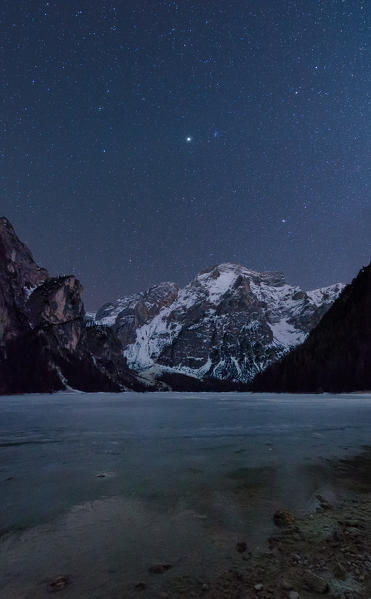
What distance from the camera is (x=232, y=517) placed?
7395mm

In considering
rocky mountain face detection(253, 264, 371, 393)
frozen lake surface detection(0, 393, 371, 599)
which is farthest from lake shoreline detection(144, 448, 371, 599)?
rocky mountain face detection(253, 264, 371, 393)

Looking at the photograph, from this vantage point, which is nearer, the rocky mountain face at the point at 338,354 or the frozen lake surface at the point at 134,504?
the frozen lake surface at the point at 134,504

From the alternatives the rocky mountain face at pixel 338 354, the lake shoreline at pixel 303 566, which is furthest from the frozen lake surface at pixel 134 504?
the rocky mountain face at pixel 338 354

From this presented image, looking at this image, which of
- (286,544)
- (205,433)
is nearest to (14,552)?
(286,544)

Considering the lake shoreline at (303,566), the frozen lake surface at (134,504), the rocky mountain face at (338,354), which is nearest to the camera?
the lake shoreline at (303,566)

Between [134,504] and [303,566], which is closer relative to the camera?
[303,566]

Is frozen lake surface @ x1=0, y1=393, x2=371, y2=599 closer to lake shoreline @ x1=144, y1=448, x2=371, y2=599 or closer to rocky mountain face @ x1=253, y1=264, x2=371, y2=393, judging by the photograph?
lake shoreline @ x1=144, y1=448, x2=371, y2=599

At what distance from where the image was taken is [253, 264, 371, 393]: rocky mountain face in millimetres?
140400

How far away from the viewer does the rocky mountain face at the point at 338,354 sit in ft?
461

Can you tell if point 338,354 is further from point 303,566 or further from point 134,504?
point 303,566

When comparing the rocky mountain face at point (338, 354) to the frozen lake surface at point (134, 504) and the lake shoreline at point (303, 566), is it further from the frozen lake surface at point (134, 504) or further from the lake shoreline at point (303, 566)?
the lake shoreline at point (303, 566)

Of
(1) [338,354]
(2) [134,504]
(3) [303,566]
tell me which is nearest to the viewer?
(3) [303,566]

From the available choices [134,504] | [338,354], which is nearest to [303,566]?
[134,504]

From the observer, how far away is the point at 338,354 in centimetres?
15262
